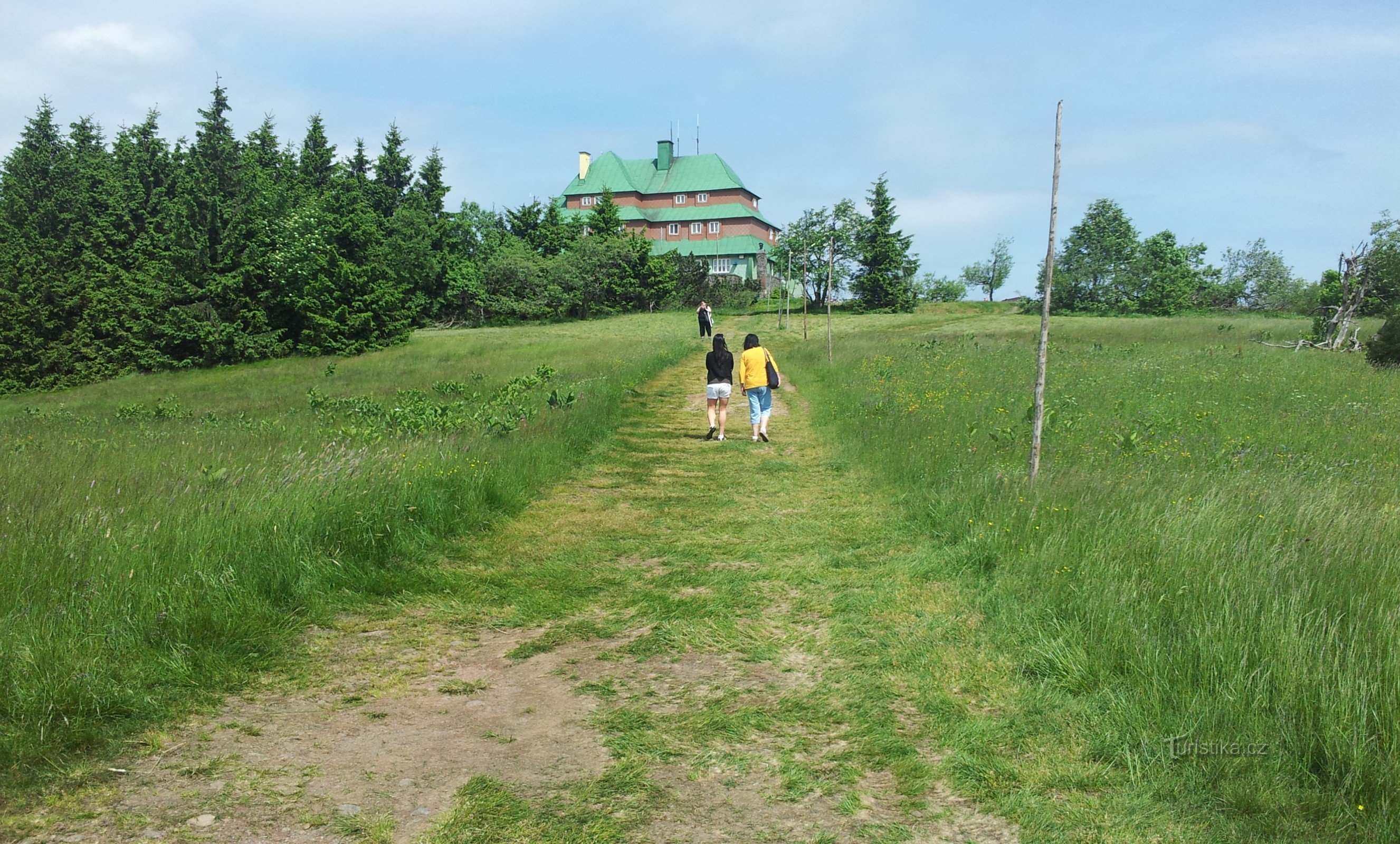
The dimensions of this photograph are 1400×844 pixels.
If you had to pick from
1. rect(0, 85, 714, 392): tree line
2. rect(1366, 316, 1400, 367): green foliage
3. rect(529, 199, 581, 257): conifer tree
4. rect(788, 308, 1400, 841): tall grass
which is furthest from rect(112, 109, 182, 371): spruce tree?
rect(1366, 316, 1400, 367): green foliage

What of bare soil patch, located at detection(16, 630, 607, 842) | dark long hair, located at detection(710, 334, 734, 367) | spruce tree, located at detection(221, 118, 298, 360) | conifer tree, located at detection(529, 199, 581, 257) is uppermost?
conifer tree, located at detection(529, 199, 581, 257)

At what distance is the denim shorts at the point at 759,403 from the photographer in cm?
1292

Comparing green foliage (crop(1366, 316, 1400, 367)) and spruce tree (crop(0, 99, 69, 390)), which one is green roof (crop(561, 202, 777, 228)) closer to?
spruce tree (crop(0, 99, 69, 390))

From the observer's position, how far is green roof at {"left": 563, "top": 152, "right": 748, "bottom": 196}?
8412cm

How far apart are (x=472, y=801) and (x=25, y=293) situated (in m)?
62.4

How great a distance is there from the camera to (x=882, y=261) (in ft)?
218

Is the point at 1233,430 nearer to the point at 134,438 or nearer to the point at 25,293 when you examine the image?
the point at 134,438

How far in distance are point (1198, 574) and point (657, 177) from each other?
87.5 metres

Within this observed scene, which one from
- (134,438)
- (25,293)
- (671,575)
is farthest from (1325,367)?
(25,293)

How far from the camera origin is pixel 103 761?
3.47m

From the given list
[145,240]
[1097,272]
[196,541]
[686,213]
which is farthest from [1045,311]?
[686,213]

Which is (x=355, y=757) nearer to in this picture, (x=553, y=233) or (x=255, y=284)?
(x=255, y=284)

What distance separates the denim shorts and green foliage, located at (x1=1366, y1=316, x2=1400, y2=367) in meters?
18.7

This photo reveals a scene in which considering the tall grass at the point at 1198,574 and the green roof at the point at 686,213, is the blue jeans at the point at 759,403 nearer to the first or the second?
the tall grass at the point at 1198,574
